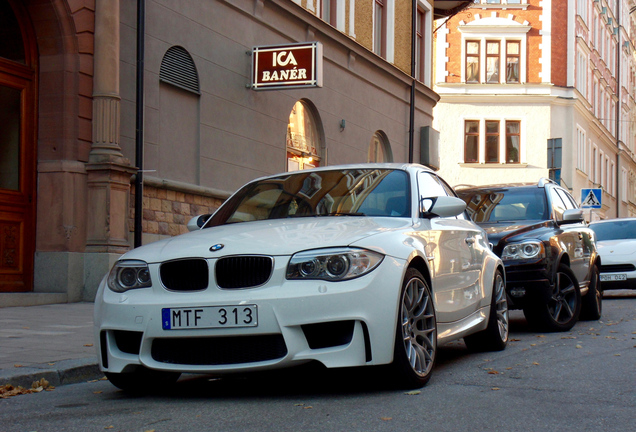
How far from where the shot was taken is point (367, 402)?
4891 millimetres

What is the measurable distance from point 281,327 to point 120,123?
882 centimetres

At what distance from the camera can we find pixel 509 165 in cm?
4041

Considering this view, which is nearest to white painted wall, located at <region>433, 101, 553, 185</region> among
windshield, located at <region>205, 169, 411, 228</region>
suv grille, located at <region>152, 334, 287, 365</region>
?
windshield, located at <region>205, 169, 411, 228</region>

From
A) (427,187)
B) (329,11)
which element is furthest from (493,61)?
(427,187)

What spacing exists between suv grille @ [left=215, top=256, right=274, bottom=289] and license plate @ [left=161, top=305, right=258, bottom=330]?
0.54 feet

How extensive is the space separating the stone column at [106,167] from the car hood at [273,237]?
663 centimetres

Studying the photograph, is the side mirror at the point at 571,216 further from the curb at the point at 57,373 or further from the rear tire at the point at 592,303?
the curb at the point at 57,373

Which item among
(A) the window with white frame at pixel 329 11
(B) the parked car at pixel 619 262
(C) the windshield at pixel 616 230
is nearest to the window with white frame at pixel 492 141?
(A) the window with white frame at pixel 329 11

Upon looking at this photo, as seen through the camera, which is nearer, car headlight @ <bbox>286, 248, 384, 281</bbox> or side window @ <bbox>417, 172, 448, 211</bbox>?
car headlight @ <bbox>286, 248, 384, 281</bbox>

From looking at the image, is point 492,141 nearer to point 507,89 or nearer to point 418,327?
point 507,89

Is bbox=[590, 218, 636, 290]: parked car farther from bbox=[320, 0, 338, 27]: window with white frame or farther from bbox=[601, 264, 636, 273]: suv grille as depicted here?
bbox=[320, 0, 338, 27]: window with white frame

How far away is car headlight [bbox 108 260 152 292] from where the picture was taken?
17.4 ft

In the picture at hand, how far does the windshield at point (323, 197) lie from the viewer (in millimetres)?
6117

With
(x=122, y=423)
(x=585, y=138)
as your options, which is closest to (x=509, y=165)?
(x=585, y=138)
